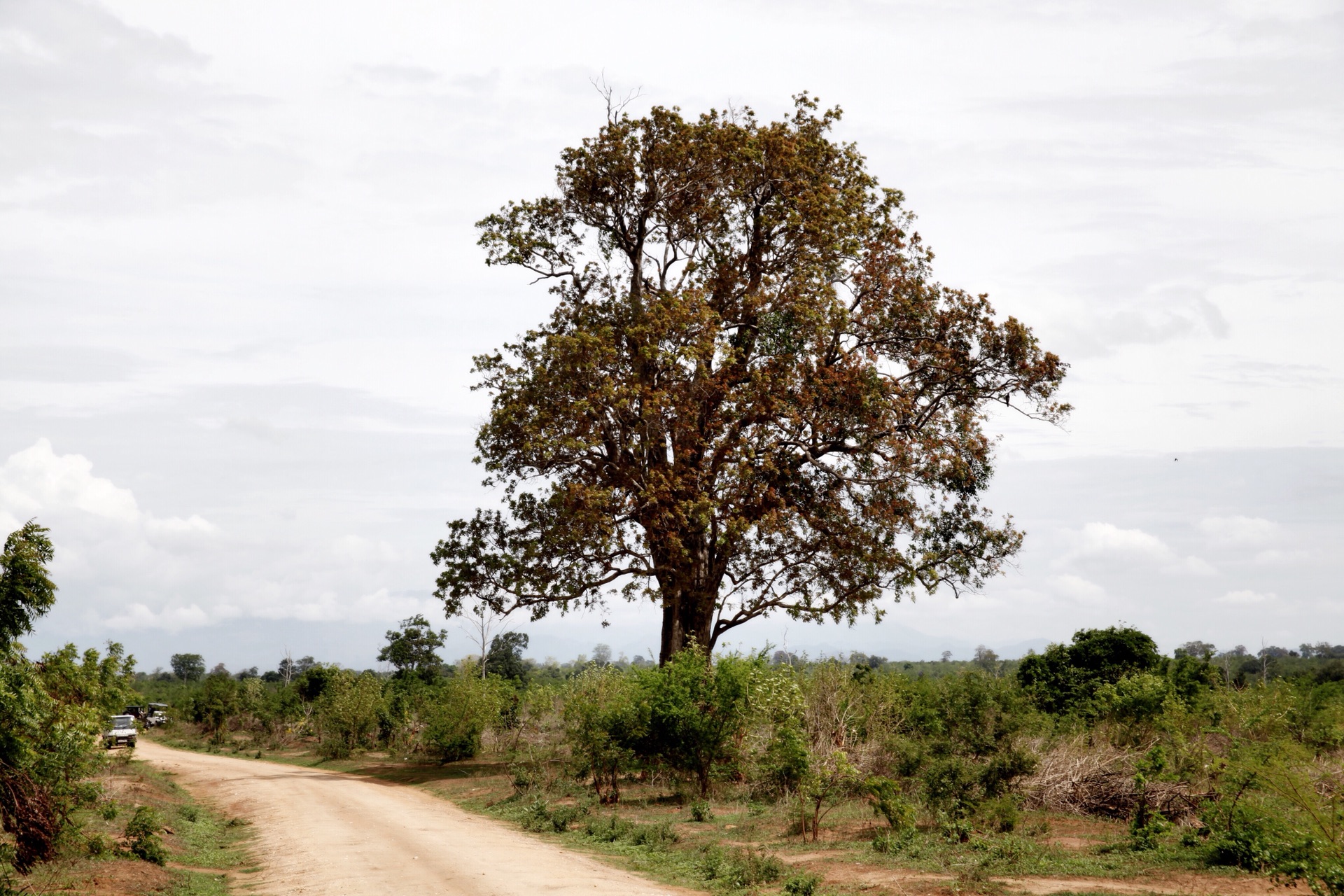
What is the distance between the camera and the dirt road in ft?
40.6

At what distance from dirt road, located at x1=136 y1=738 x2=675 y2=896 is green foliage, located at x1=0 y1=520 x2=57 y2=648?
189 inches

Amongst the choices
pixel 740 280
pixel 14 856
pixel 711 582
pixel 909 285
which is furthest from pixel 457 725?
pixel 14 856

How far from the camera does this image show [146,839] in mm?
14547

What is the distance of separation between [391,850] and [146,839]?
340 centimetres

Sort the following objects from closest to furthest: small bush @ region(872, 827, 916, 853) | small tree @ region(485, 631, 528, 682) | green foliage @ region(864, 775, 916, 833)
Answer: small bush @ region(872, 827, 916, 853) → green foliage @ region(864, 775, 916, 833) → small tree @ region(485, 631, 528, 682)

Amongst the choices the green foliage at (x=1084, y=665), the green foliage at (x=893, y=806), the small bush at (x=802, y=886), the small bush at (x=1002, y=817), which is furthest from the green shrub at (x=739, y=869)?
the green foliage at (x=1084, y=665)

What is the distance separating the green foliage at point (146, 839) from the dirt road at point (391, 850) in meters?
1.38

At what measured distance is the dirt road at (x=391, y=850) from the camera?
12.4 metres

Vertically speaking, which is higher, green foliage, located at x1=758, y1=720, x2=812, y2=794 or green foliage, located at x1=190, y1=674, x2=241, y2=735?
green foliage, located at x1=758, y1=720, x2=812, y2=794

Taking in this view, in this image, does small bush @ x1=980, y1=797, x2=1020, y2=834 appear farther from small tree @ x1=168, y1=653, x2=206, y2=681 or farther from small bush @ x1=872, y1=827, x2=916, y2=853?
small tree @ x1=168, y1=653, x2=206, y2=681

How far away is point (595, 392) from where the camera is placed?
81.0 ft

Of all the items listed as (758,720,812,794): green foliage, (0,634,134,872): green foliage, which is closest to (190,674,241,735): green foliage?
(758,720,812,794): green foliage

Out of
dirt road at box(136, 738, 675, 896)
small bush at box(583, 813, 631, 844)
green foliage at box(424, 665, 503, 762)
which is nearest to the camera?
dirt road at box(136, 738, 675, 896)

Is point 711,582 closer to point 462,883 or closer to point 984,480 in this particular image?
point 984,480
